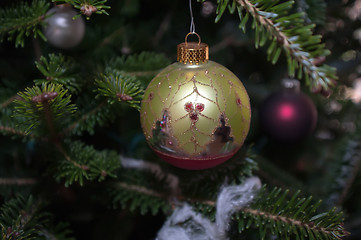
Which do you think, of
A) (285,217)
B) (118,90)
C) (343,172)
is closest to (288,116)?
(343,172)

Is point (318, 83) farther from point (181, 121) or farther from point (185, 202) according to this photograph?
point (185, 202)

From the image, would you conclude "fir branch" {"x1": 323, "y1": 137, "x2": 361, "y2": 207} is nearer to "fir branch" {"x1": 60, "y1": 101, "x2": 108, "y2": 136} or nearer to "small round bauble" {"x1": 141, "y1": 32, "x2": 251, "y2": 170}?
"small round bauble" {"x1": 141, "y1": 32, "x2": 251, "y2": 170}

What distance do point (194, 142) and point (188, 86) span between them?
76mm

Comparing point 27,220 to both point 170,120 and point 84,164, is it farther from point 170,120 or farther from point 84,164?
point 170,120

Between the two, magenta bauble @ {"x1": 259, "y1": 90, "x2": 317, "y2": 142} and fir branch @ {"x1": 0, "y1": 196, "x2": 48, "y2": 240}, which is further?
magenta bauble @ {"x1": 259, "y1": 90, "x2": 317, "y2": 142}

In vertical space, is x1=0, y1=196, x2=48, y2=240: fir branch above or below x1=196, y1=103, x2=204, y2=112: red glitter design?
below

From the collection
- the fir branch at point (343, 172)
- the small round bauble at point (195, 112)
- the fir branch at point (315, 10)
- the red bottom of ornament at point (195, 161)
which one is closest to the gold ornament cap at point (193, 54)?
the small round bauble at point (195, 112)

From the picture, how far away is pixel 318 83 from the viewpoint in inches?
15.7

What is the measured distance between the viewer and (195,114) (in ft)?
1.52

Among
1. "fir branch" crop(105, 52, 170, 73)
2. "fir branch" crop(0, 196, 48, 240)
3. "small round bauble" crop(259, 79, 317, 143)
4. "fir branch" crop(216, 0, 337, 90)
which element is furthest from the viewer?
"small round bauble" crop(259, 79, 317, 143)

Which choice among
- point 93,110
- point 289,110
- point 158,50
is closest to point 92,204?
point 93,110

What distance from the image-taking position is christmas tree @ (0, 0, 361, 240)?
1.54 ft

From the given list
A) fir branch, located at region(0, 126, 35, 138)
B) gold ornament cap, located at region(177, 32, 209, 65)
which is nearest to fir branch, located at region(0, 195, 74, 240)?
fir branch, located at region(0, 126, 35, 138)

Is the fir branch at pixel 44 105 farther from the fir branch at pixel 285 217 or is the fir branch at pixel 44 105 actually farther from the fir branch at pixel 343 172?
the fir branch at pixel 343 172
